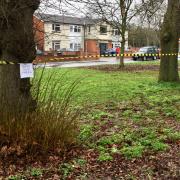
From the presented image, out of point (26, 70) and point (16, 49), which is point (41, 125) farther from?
point (16, 49)

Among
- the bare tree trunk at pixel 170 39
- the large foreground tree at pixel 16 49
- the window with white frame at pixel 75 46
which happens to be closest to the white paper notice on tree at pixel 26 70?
the large foreground tree at pixel 16 49

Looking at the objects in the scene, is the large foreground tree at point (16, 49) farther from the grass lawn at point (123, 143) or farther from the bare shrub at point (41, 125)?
the grass lawn at point (123, 143)

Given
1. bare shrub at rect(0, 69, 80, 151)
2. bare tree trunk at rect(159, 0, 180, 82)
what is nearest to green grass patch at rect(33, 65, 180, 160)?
bare shrub at rect(0, 69, 80, 151)

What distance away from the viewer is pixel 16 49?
542 centimetres

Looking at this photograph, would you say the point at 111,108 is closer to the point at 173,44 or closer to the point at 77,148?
the point at 77,148

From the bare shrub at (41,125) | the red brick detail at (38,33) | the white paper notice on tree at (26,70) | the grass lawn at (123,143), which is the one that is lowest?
the grass lawn at (123,143)

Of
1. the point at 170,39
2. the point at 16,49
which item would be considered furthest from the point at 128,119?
the point at 170,39

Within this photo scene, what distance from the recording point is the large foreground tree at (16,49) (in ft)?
17.2

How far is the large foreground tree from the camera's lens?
5246mm

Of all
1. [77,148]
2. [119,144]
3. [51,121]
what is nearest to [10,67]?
[51,121]

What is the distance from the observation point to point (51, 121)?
5.30 metres

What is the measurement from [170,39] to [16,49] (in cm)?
981

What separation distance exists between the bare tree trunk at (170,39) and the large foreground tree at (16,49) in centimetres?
935

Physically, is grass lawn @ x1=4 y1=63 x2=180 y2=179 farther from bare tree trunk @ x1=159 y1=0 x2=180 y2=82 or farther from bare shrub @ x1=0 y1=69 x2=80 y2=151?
bare tree trunk @ x1=159 y1=0 x2=180 y2=82
